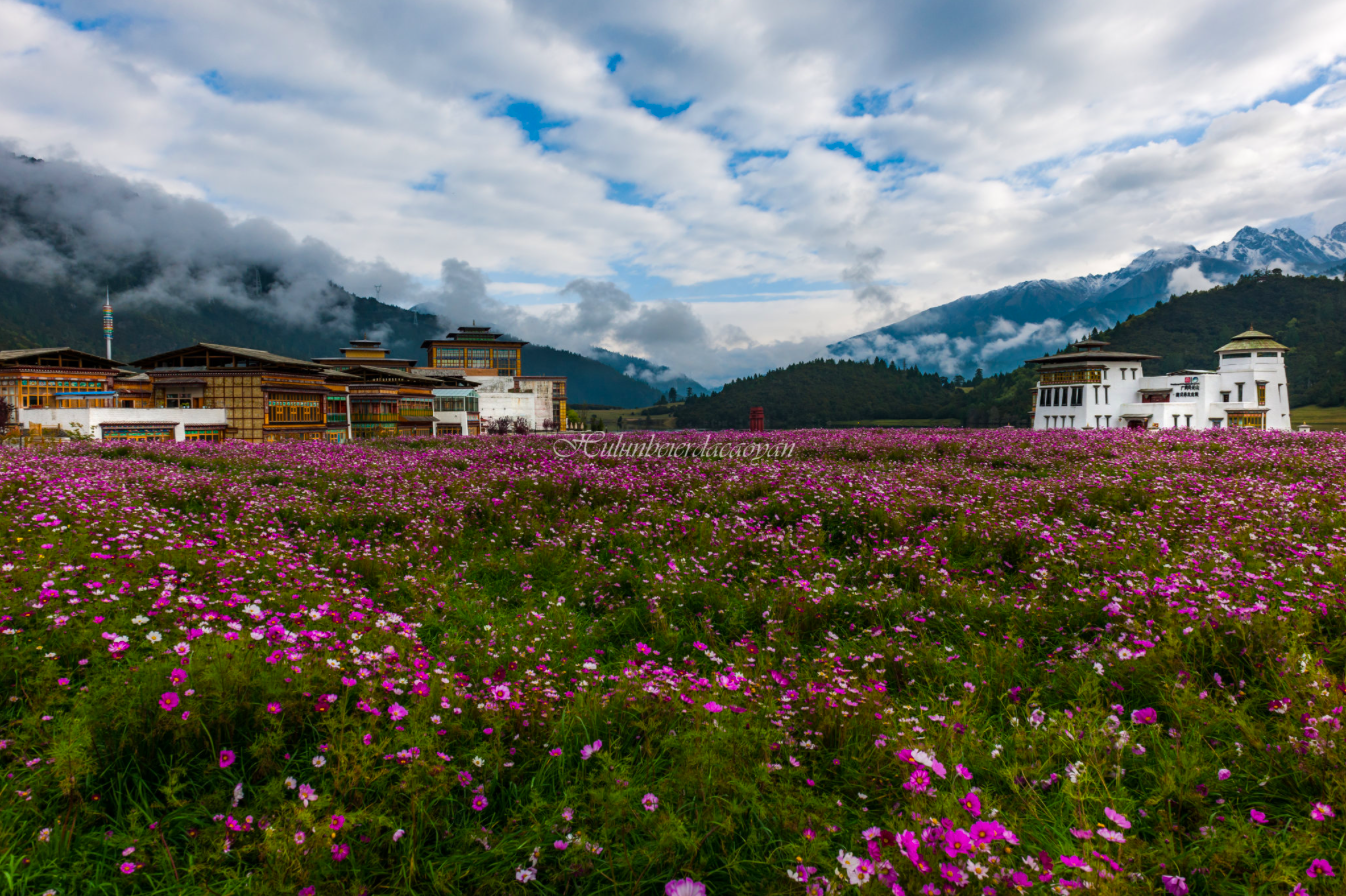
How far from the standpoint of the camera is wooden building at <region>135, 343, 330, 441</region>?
41.2 meters

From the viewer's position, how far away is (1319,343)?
376 ft

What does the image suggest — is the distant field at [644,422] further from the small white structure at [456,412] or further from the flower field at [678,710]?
the flower field at [678,710]

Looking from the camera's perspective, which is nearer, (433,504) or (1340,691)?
(1340,691)

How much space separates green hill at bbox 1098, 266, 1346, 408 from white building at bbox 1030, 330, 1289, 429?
69.9m

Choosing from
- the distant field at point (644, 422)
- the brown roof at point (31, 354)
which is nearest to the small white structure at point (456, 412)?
the distant field at point (644, 422)

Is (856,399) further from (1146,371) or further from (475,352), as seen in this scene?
(475,352)

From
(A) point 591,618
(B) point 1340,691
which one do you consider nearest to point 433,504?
(A) point 591,618

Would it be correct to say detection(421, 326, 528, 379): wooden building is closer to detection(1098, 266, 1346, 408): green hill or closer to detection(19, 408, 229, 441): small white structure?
detection(19, 408, 229, 441): small white structure

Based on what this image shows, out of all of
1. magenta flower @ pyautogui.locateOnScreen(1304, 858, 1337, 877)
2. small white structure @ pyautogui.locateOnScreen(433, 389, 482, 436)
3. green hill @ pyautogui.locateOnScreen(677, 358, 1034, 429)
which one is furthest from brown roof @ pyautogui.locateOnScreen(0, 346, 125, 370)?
green hill @ pyautogui.locateOnScreen(677, 358, 1034, 429)

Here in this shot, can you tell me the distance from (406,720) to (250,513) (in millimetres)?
7007

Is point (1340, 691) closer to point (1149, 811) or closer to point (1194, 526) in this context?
point (1149, 811)

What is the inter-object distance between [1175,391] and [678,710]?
68.9 meters

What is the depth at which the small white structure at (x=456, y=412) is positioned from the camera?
2280 inches

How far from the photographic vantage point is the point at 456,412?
59.2 metres
